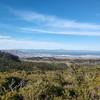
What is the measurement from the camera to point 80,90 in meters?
13.4

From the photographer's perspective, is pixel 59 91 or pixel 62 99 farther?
pixel 59 91

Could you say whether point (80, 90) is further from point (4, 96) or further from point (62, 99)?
point (4, 96)

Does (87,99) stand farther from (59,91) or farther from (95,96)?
(59,91)

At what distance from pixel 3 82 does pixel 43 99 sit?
566cm

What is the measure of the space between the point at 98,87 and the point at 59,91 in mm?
1879

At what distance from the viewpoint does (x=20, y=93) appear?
1209 cm

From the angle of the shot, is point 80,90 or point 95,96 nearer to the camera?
point 95,96

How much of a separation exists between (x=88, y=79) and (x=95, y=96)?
467 centimetres

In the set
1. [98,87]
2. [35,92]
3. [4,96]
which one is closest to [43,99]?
[35,92]

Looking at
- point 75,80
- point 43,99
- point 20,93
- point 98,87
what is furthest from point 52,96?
point 75,80

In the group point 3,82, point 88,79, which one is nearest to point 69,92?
point 88,79

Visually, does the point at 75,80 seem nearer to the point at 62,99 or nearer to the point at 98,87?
the point at 98,87

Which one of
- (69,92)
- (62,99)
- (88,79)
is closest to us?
(62,99)

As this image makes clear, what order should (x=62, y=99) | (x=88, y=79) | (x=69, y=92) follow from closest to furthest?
(x=62, y=99)
(x=69, y=92)
(x=88, y=79)
